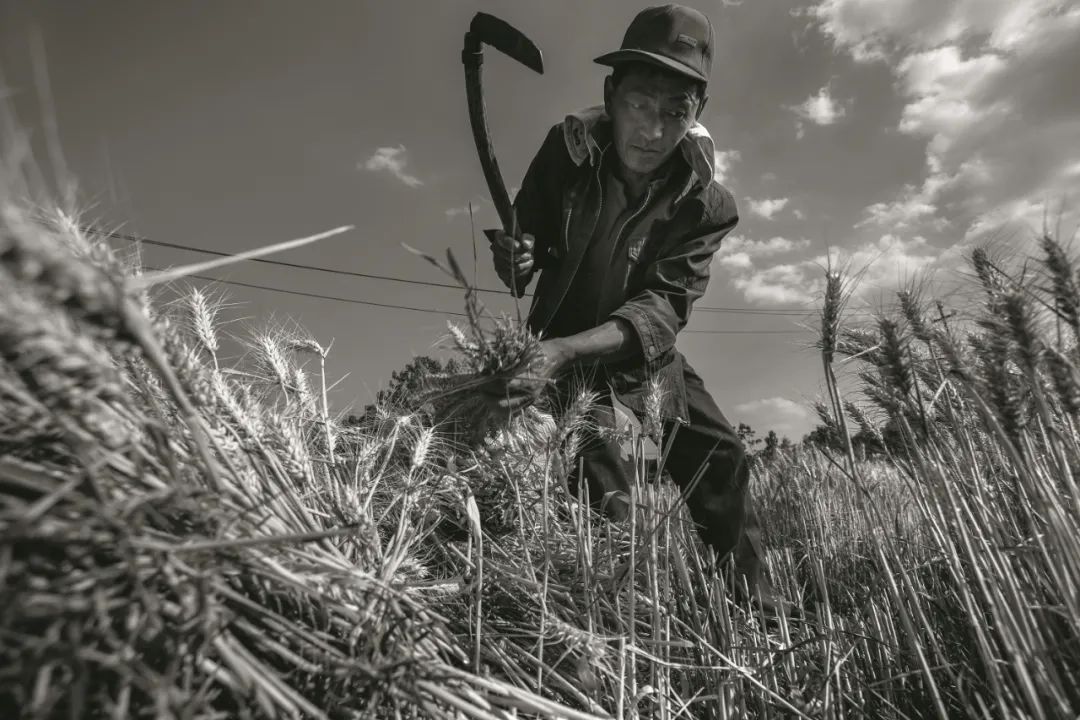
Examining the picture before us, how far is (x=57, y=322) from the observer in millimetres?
478

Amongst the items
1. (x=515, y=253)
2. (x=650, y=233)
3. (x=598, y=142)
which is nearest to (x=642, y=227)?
(x=650, y=233)

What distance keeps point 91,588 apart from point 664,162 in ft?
7.85

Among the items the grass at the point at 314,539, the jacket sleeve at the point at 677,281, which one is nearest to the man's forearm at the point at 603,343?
the jacket sleeve at the point at 677,281

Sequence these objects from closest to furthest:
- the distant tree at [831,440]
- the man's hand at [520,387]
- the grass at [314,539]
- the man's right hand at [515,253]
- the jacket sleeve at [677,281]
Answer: the grass at [314,539] < the man's hand at [520,387] < the distant tree at [831,440] < the man's right hand at [515,253] < the jacket sleeve at [677,281]

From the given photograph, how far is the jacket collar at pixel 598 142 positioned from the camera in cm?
243

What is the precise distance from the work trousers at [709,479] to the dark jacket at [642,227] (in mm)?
144

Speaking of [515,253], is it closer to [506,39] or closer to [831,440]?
[506,39]

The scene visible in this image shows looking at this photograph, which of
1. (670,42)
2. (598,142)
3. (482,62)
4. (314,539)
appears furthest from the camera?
(598,142)

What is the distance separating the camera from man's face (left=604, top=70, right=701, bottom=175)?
2303 mm

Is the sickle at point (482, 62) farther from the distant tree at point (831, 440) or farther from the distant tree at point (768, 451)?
the distant tree at point (768, 451)

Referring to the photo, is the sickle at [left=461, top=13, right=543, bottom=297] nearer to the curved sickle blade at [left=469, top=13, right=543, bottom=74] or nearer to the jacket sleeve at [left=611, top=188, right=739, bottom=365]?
the curved sickle blade at [left=469, top=13, right=543, bottom=74]

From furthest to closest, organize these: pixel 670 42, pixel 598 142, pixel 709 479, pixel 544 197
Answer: pixel 544 197
pixel 598 142
pixel 709 479
pixel 670 42

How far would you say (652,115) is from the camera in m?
2.33

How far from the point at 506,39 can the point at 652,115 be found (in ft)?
2.02
